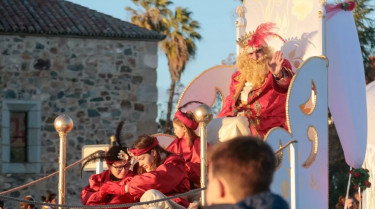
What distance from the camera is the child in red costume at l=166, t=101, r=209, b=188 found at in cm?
1153

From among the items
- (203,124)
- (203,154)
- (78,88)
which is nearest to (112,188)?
(203,154)

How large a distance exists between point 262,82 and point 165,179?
1930 millimetres

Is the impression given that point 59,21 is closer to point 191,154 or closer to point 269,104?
point 269,104

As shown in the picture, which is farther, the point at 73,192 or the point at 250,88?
the point at 73,192

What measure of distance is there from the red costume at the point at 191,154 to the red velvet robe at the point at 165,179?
0.33 meters

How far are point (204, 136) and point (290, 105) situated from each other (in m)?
1.72

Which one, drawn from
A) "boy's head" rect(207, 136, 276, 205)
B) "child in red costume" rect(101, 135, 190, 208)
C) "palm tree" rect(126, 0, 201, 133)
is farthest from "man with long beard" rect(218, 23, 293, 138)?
"palm tree" rect(126, 0, 201, 133)

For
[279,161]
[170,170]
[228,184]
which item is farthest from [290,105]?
[228,184]

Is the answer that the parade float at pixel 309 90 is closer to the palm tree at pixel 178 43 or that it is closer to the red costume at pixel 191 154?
the red costume at pixel 191 154

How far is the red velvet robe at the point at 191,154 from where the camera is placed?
11.5 meters

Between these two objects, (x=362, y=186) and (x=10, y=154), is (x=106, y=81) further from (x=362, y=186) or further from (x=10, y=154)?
(x=362, y=186)

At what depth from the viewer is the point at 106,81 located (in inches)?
1159

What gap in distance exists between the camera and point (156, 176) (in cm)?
1093

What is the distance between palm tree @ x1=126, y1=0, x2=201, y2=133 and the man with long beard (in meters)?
29.2
